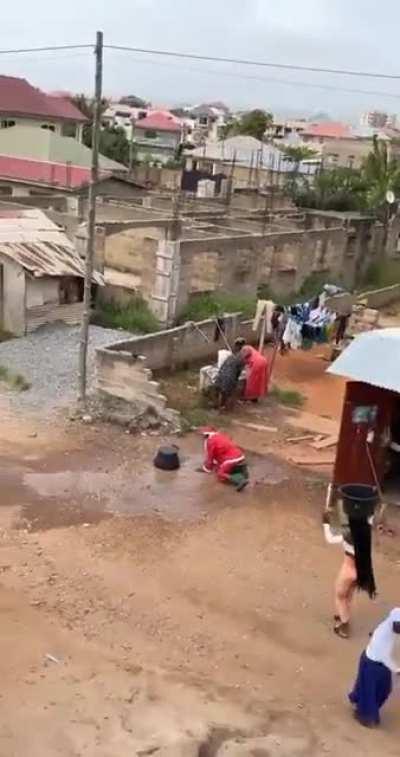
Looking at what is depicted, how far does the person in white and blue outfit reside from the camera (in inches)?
281

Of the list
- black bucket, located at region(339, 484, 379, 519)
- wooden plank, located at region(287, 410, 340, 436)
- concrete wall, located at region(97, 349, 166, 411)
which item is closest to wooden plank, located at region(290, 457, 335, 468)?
wooden plank, located at region(287, 410, 340, 436)

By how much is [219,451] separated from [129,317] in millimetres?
7843

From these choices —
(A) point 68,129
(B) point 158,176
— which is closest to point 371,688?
(B) point 158,176

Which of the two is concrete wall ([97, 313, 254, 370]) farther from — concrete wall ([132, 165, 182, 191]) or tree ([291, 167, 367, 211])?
concrete wall ([132, 165, 182, 191])

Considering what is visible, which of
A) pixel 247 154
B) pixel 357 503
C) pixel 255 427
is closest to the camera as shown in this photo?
pixel 357 503

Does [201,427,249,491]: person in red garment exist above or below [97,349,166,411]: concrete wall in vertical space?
below

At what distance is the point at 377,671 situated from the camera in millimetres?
7289

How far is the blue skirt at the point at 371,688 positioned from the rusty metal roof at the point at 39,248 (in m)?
13.0

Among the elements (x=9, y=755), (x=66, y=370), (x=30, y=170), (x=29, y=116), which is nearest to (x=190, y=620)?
(x=9, y=755)

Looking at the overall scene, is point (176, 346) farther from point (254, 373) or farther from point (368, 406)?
point (368, 406)

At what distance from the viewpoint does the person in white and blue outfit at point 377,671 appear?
7.15 metres

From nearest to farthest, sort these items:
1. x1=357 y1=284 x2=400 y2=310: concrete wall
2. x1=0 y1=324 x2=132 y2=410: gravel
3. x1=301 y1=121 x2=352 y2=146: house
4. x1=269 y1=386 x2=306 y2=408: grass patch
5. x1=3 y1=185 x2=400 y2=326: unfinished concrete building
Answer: x1=0 y1=324 x2=132 y2=410: gravel → x1=269 y1=386 x2=306 y2=408: grass patch → x1=3 y1=185 x2=400 y2=326: unfinished concrete building → x1=357 y1=284 x2=400 y2=310: concrete wall → x1=301 y1=121 x2=352 y2=146: house

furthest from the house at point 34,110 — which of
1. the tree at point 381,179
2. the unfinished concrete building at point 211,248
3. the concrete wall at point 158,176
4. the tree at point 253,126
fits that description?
the tree at point 253,126

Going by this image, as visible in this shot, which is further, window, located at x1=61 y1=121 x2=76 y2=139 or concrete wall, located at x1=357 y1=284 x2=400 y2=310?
window, located at x1=61 y1=121 x2=76 y2=139
